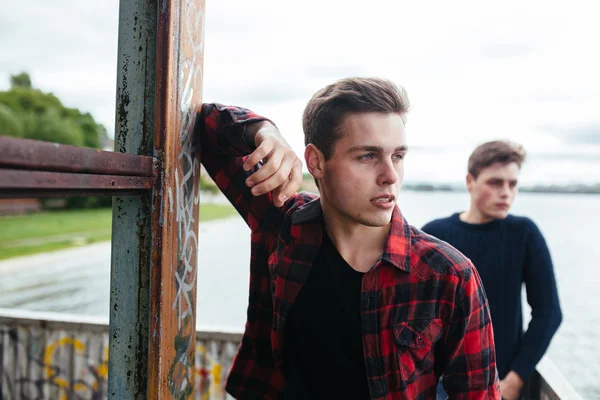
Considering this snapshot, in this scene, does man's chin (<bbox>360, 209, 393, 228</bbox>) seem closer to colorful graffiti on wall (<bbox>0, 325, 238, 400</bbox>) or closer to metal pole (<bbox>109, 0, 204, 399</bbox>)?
metal pole (<bbox>109, 0, 204, 399</bbox>)

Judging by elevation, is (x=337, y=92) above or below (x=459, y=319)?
above

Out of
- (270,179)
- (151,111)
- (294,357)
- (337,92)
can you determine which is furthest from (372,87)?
(294,357)

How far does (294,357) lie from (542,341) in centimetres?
158

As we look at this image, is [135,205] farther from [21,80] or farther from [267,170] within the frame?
[21,80]

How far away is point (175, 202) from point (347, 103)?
2.42 feet

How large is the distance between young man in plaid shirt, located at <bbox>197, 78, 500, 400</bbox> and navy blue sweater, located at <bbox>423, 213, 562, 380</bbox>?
3.88ft

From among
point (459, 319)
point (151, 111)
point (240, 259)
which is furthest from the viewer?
point (240, 259)

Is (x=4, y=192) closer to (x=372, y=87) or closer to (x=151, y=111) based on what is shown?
(x=151, y=111)

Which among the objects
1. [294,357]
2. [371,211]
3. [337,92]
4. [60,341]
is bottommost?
[60,341]

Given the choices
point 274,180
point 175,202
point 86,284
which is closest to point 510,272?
point 274,180

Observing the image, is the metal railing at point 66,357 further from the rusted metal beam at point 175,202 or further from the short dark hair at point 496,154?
the short dark hair at point 496,154

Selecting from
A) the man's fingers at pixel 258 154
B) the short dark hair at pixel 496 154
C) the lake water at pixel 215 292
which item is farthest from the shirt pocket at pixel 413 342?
the lake water at pixel 215 292

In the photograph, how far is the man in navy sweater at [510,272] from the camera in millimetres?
2584

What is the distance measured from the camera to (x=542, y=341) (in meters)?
2.56
